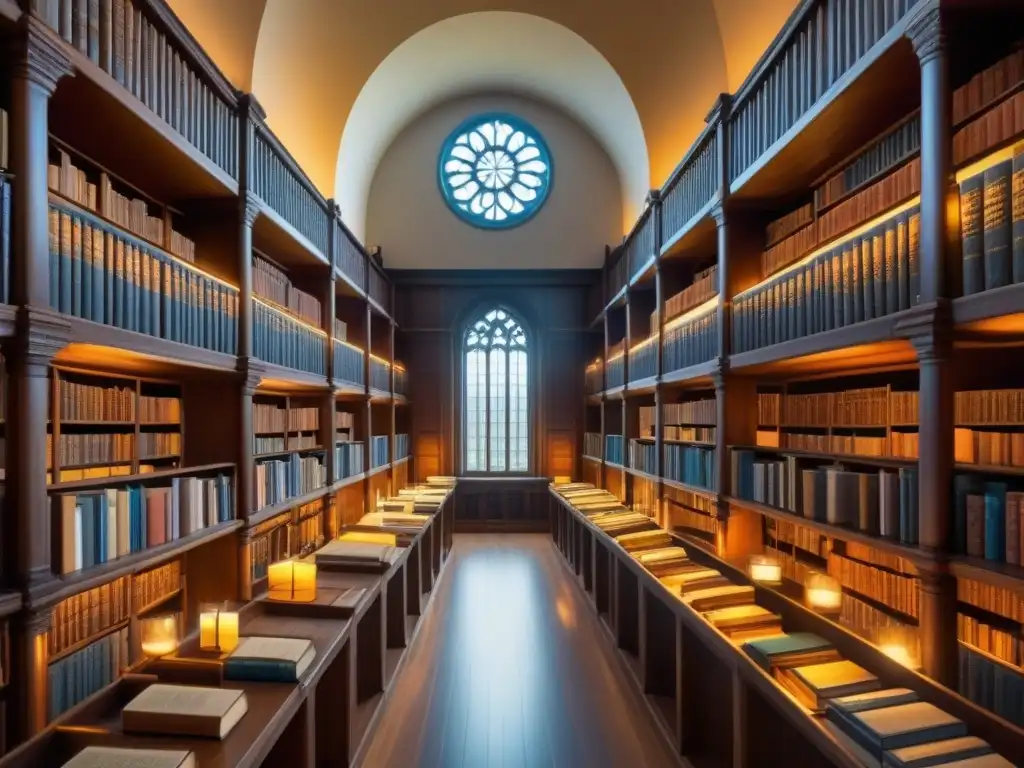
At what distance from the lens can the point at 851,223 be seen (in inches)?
126

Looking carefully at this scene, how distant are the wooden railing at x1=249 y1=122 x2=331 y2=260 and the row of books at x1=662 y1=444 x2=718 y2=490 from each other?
339 cm

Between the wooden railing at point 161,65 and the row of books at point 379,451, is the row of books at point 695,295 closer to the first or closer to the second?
the wooden railing at point 161,65

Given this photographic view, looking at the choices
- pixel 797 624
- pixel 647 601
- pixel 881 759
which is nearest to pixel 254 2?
pixel 647 601

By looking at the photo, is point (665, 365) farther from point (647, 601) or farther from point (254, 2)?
point (254, 2)

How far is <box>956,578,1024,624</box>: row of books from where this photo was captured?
8.36ft

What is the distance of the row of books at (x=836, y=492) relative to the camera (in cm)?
251

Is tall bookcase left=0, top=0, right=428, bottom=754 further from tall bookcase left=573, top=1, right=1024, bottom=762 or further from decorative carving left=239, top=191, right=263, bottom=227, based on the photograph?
tall bookcase left=573, top=1, right=1024, bottom=762

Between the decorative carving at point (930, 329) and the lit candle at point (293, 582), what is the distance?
9.13 ft

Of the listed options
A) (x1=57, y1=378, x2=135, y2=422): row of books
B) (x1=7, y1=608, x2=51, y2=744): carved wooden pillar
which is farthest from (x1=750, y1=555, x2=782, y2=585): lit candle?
(x1=57, y1=378, x2=135, y2=422): row of books

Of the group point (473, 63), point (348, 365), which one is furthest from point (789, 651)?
point (473, 63)

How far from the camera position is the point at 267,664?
232 centimetres

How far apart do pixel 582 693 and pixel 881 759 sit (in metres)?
2.62

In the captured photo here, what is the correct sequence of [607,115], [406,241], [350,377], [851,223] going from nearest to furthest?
[851,223] → [350,377] → [607,115] → [406,241]

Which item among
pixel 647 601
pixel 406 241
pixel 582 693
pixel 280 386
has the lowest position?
pixel 582 693
